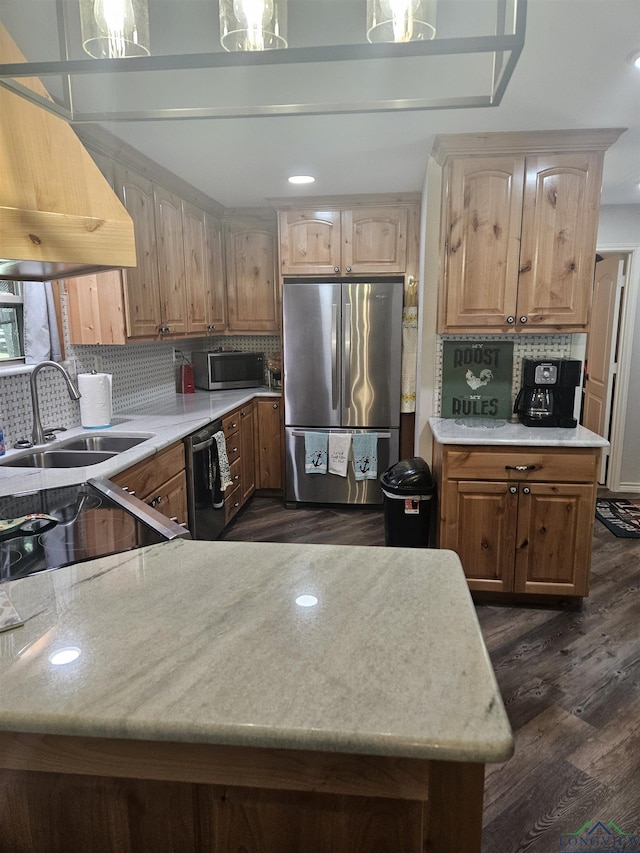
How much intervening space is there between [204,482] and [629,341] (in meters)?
3.54

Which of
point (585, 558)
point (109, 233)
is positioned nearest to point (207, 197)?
point (109, 233)

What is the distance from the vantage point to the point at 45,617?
1003 mm

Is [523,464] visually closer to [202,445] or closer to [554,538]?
[554,538]

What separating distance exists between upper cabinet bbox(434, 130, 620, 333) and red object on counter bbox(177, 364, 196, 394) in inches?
90.1

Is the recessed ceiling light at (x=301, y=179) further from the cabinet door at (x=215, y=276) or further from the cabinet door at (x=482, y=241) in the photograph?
the cabinet door at (x=482, y=241)

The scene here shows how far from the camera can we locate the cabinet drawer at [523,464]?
270 cm

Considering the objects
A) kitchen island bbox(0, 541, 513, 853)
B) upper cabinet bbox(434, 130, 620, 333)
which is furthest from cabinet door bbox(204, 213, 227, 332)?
Answer: kitchen island bbox(0, 541, 513, 853)

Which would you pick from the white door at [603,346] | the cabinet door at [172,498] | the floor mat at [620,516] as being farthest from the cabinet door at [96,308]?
the white door at [603,346]

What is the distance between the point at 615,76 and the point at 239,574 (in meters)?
2.32

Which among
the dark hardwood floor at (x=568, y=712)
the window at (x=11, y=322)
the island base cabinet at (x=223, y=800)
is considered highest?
the window at (x=11, y=322)

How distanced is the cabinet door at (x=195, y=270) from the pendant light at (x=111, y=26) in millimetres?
2812

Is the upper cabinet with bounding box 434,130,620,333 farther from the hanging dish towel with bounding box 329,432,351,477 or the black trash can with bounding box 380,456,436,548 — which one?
the hanging dish towel with bounding box 329,432,351,477

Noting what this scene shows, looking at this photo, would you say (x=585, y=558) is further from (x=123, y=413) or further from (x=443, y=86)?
(x=123, y=413)

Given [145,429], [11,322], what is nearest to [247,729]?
[145,429]
